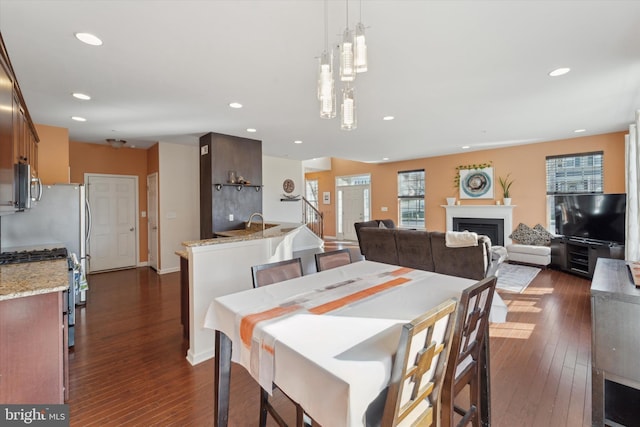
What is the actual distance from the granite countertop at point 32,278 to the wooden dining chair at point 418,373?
189 cm

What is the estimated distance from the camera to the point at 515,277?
16.0ft

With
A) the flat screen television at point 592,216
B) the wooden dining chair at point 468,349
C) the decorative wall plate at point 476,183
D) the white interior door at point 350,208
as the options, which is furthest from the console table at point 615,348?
the white interior door at point 350,208

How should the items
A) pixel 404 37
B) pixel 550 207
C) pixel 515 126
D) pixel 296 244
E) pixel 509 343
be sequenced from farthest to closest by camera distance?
1. pixel 550 207
2. pixel 515 126
3. pixel 296 244
4. pixel 509 343
5. pixel 404 37

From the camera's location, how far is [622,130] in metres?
4.99

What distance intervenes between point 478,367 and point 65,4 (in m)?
3.16

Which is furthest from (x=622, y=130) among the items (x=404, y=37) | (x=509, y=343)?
(x=404, y=37)

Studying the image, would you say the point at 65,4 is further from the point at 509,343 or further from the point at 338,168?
the point at 338,168

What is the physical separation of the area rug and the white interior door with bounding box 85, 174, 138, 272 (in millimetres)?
6875

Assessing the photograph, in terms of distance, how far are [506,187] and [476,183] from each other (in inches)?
25.5

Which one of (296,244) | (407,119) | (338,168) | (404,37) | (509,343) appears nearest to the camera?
(404,37)

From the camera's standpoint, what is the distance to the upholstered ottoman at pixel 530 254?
17.8 feet

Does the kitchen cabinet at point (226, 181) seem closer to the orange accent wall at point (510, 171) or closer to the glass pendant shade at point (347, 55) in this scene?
the glass pendant shade at point (347, 55)

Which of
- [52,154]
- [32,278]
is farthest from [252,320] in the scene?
[52,154]

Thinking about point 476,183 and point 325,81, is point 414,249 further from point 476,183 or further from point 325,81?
point 325,81
